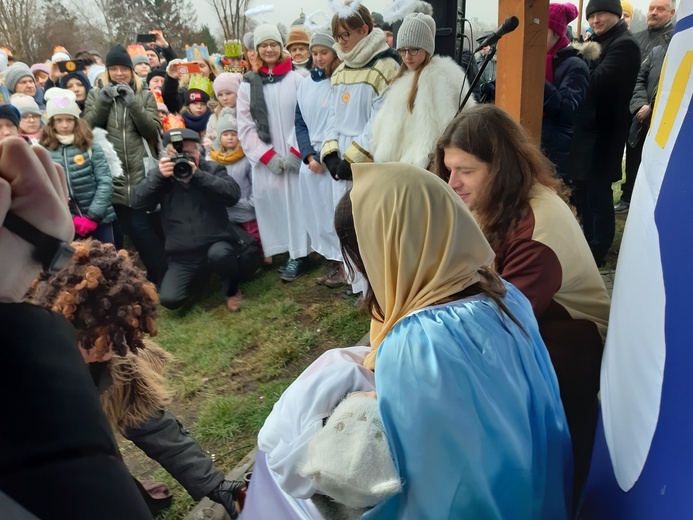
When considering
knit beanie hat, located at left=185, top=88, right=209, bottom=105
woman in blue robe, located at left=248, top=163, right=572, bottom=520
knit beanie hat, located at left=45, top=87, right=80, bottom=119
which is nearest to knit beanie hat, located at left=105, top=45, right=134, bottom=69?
knit beanie hat, located at left=45, top=87, right=80, bottom=119

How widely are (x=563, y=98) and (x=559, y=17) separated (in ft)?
2.11

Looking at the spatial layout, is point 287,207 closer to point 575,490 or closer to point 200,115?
point 200,115

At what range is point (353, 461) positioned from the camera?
42.4 inches

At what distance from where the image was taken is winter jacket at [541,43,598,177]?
4.05 metres

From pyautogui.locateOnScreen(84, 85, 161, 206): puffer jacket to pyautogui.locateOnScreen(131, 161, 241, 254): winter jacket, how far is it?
322mm

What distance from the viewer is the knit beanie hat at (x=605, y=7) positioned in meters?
4.28

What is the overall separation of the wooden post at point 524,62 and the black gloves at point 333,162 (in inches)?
52.4

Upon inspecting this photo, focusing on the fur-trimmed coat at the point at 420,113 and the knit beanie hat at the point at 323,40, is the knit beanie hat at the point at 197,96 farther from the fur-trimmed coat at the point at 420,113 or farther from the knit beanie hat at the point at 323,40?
the fur-trimmed coat at the point at 420,113

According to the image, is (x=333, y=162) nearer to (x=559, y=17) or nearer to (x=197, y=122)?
(x=559, y=17)

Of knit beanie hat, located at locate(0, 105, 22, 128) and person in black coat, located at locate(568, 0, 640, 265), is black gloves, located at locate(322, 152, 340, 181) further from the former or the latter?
knit beanie hat, located at locate(0, 105, 22, 128)

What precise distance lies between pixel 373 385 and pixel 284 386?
6.85ft

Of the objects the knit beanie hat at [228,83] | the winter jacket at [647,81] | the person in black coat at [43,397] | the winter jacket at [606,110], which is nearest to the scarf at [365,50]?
the knit beanie hat at [228,83]

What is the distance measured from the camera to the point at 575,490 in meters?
1.90

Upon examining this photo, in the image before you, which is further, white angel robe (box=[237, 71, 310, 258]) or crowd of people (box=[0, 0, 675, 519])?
white angel robe (box=[237, 71, 310, 258])
